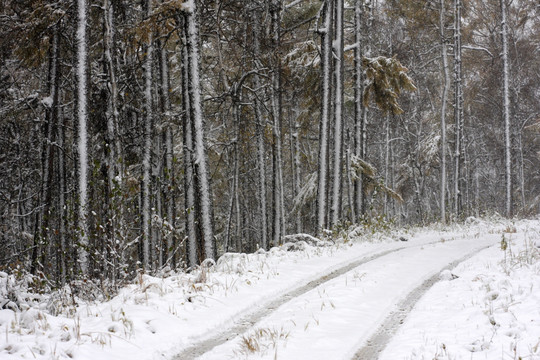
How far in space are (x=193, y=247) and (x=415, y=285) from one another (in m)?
5.78

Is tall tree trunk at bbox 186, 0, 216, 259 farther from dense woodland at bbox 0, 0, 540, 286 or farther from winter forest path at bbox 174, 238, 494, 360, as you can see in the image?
winter forest path at bbox 174, 238, 494, 360

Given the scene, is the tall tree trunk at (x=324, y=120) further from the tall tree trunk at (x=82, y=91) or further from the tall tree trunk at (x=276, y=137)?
the tall tree trunk at (x=82, y=91)

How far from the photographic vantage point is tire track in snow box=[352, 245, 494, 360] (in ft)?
14.4

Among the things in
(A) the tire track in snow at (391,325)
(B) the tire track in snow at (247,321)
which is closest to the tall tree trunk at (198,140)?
(B) the tire track in snow at (247,321)

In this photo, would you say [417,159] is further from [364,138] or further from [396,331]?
[396,331]

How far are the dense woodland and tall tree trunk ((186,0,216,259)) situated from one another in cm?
3

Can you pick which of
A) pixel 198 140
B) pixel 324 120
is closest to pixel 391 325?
pixel 198 140

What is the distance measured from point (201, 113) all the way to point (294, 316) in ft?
18.4

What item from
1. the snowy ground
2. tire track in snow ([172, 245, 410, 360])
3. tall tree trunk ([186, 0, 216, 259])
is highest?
tall tree trunk ([186, 0, 216, 259])

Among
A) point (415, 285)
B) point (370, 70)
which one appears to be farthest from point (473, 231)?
point (415, 285)

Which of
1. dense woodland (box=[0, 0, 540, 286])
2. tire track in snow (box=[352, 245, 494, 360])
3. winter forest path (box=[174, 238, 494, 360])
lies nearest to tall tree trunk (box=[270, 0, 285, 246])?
dense woodland (box=[0, 0, 540, 286])

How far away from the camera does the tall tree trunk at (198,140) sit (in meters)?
9.44

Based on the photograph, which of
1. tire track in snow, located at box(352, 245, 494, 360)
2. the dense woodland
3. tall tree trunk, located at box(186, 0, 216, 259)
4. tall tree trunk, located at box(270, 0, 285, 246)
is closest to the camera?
tire track in snow, located at box(352, 245, 494, 360)

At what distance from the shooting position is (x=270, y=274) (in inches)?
Result: 306
